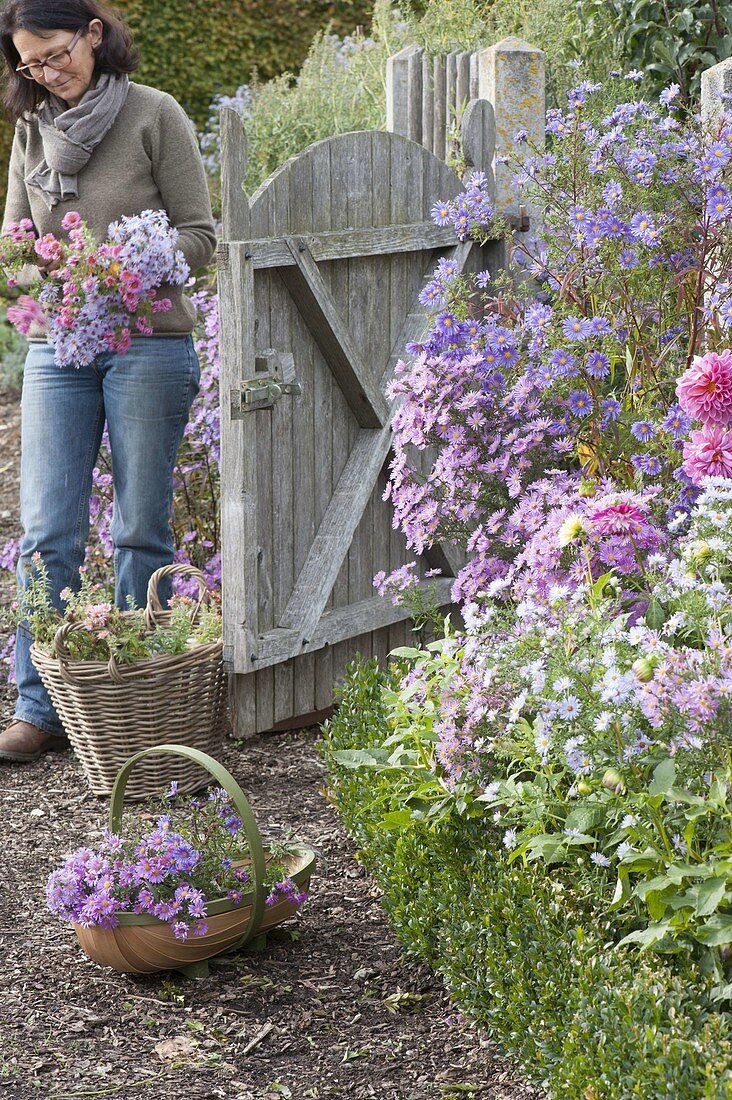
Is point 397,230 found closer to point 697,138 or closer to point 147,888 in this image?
point 697,138

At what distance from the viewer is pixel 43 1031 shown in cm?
270

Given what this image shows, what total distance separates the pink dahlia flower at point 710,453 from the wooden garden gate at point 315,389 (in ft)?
5.12

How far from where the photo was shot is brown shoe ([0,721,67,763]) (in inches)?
161

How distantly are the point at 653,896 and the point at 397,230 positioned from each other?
279cm

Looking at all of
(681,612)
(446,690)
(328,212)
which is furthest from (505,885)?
(328,212)

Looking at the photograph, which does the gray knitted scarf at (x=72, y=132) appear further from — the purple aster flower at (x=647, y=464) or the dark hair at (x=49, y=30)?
the purple aster flower at (x=647, y=464)

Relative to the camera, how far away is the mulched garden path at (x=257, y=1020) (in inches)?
98.5

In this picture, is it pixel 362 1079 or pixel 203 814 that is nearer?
pixel 362 1079

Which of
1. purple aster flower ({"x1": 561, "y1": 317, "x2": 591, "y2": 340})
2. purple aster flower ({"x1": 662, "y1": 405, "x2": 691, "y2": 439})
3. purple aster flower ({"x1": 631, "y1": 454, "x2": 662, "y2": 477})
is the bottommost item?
purple aster flower ({"x1": 631, "y1": 454, "x2": 662, "y2": 477})

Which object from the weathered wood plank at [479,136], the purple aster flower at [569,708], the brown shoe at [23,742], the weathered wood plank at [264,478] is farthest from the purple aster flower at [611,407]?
the brown shoe at [23,742]

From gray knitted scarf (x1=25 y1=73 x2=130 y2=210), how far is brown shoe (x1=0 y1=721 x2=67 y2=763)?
5.44ft

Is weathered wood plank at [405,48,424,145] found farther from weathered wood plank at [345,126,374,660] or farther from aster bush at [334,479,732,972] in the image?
aster bush at [334,479,732,972]

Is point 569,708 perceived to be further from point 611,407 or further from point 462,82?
point 462,82

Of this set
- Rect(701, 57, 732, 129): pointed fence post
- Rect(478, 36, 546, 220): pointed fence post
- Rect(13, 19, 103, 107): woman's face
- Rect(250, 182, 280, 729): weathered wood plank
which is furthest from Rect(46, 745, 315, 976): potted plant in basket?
Rect(478, 36, 546, 220): pointed fence post
